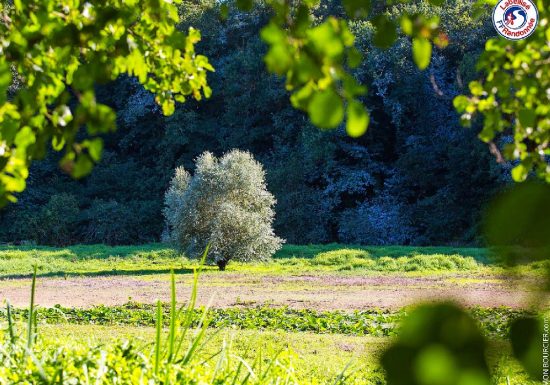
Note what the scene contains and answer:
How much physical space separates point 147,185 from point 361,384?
25.7 m

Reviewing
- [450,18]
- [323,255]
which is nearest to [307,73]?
[323,255]

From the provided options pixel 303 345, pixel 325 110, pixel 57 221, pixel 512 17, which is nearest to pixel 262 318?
pixel 303 345

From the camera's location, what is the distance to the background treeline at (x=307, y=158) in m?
24.9

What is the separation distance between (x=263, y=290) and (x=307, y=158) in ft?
43.1

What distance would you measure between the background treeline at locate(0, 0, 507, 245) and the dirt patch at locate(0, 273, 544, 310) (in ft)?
29.4

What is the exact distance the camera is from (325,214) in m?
26.1

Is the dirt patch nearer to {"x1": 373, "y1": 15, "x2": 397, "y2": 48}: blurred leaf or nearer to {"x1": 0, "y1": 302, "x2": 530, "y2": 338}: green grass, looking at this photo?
{"x1": 0, "y1": 302, "x2": 530, "y2": 338}: green grass

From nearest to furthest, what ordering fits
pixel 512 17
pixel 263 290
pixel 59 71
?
pixel 59 71
pixel 512 17
pixel 263 290

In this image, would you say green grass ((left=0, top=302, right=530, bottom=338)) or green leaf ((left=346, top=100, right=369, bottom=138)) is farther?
green grass ((left=0, top=302, right=530, bottom=338))

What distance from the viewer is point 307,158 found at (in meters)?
26.4

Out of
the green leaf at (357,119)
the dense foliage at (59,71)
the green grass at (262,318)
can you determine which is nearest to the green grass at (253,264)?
the green grass at (262,318)

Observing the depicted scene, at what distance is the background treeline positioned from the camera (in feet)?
81.6

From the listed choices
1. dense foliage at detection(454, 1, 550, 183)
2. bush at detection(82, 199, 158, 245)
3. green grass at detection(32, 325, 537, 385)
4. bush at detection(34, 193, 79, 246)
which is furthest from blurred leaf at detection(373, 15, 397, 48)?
bush at detection(34, 193, 79, 246)

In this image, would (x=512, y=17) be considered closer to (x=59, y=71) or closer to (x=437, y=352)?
(x=59, y=71)
